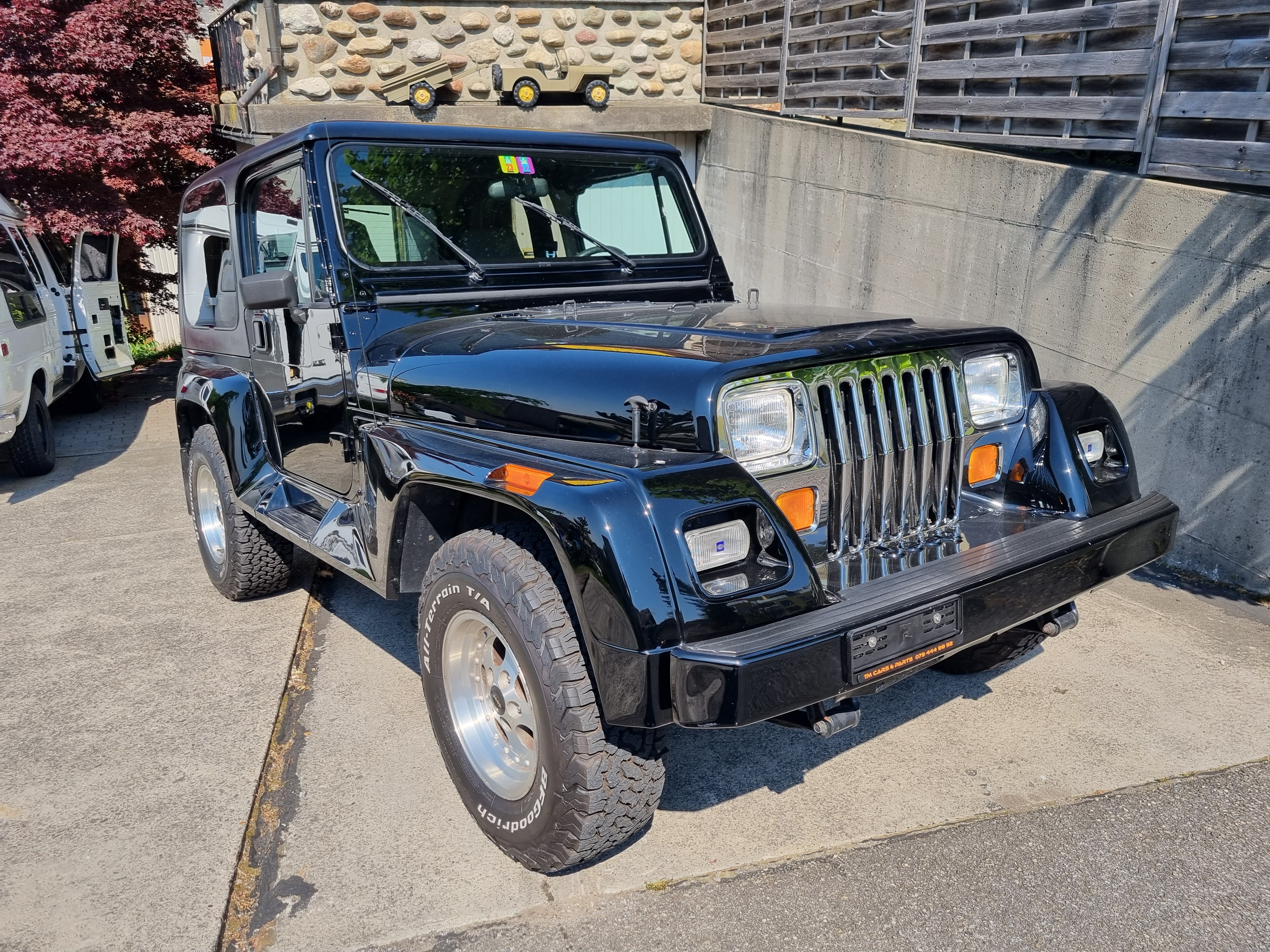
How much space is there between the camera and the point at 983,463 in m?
3.04

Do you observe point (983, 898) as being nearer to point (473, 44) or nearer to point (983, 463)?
point (983, 463)

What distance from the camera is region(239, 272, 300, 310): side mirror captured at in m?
3.34

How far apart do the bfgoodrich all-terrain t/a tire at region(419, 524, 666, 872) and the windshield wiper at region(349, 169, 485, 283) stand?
1.30 metres

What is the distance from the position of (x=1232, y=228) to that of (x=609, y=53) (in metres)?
7.21

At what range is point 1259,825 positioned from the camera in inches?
111

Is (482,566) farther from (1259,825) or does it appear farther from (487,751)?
(1259,825)

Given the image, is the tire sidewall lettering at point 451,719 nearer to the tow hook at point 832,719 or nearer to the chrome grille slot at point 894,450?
the tow hook at point 832,719

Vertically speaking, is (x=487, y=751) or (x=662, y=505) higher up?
(x=662, y=505)

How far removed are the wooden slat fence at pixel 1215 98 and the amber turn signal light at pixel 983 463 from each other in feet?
7.44

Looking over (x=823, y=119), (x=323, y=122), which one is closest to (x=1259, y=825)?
(x=323, y=122)

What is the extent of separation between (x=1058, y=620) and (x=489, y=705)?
1.82m

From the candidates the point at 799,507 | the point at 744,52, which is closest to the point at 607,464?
the point at 799,507

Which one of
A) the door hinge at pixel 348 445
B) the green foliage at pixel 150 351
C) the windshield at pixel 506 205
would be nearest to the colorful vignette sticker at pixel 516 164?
the windshield at pixel 506 205

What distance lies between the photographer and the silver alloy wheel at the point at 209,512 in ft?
15.5
